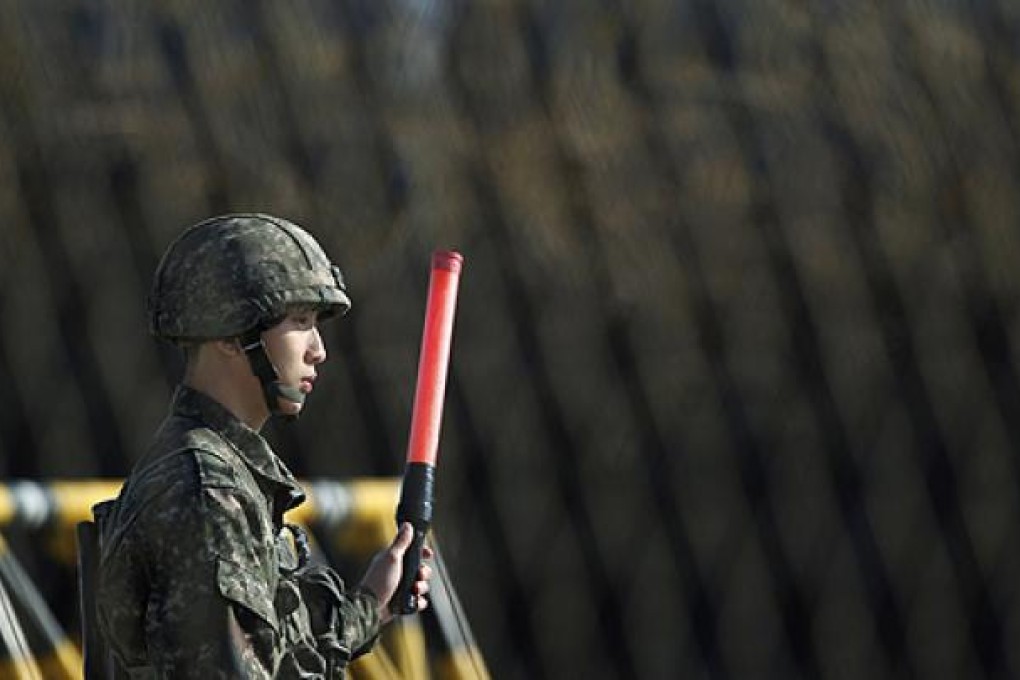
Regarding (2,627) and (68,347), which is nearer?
(2,627)

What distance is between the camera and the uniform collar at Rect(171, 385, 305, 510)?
210cm

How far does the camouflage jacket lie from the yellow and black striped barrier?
1109mm

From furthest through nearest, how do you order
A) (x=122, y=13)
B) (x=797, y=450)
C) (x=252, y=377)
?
(x=797, y=450) < (x=122, y=13) < (x=252, y=377)

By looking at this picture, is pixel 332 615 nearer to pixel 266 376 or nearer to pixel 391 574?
pixel 391 574

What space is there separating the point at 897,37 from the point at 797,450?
0.82 metres

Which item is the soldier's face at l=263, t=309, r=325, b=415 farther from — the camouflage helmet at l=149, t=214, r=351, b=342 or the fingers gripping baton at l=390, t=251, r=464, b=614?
the fingers gripping baton at l=390, t=251, r=464, b=614

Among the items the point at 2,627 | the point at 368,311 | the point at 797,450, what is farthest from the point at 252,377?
the point at 797,450

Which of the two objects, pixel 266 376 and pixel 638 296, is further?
pixel 638 296

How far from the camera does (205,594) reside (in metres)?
2.01

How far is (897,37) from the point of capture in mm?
5609

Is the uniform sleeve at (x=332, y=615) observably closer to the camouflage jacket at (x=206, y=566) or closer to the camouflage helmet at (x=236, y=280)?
the camouflage jacket at (x=206, y=566)

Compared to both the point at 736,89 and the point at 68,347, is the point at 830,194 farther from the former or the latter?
the point at 68,347

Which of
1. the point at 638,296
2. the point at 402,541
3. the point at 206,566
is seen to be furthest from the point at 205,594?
the point at 638,296

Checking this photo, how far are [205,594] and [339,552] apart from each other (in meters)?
2.05
